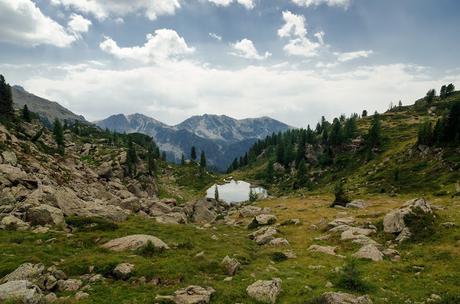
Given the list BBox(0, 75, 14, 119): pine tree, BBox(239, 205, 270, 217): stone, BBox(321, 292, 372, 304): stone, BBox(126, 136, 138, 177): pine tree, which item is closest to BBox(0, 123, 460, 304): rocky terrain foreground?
BBox(321, 292, 372, 304): stone

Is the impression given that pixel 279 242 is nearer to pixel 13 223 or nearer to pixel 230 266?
pixel 230 266

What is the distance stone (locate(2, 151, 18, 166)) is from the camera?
61.0 meters

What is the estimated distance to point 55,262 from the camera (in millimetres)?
32375

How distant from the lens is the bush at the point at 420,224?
42844 mm

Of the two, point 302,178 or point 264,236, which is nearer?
point 264,236

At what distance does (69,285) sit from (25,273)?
375cm

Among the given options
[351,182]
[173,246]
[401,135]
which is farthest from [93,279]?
[401,135]

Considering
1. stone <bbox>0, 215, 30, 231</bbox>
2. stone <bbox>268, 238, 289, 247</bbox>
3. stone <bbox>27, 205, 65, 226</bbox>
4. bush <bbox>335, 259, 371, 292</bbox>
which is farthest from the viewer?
stone <bbox>268, 238, 289, 247</bbox>

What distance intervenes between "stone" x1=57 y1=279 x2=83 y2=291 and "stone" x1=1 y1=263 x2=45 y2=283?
2.15 meters

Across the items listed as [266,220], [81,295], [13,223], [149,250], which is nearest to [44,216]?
[13,223]

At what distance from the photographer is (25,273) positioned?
27.8m

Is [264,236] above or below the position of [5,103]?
below

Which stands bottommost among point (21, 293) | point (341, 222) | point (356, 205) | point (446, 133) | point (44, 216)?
point (356, 205)

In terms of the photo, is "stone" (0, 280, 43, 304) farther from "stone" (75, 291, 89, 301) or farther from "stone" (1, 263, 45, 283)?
"stone" (1, 263, 45, 283)
